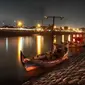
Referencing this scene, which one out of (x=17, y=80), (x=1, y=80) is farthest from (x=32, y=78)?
(x=1, y=80)

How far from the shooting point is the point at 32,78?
2428 cm

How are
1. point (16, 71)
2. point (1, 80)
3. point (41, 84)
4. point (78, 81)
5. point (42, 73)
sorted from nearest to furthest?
1. point (78, 81)
2. point (41, 84)
3. point (1, 80)
4. point (42, 73)
5. point (16, 71)

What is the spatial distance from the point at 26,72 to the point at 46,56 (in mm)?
4257

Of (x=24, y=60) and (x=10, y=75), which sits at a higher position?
(x=24, y=60)

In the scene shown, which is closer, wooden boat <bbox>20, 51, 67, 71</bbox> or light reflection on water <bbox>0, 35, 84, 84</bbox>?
wooden boat <bbox>20, 51, 67, 71</bbox>

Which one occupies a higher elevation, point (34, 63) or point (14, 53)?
point (34, 63)

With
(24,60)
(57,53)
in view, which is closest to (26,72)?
(24,60)

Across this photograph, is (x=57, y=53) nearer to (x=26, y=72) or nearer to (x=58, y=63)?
(x=58, y=63)

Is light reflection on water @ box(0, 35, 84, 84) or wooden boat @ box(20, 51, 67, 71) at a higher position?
wooden boat @ box(20, 51, 67, 71)

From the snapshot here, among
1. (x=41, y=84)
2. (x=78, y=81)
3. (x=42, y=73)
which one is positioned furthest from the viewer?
(x=42, y=73)

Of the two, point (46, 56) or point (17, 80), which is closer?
point (17, 80)

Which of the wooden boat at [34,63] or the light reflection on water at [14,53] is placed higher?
the wooden boat at [34,63]

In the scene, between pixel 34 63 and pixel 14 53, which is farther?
pixel 14 53

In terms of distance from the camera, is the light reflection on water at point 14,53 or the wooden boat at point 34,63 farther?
the light reflection on water at point 14,53
